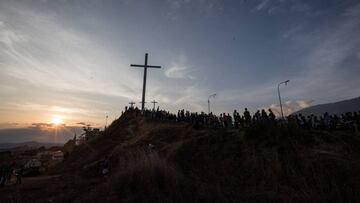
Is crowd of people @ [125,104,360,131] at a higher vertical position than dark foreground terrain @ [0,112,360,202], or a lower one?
higher

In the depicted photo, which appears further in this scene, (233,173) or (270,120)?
(270,120)

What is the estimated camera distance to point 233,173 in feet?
41.4

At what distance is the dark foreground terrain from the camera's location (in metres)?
7.97

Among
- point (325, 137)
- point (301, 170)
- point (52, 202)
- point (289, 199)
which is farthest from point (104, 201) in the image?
point (325, 137)

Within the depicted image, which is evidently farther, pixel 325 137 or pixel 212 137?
pixel 212 137

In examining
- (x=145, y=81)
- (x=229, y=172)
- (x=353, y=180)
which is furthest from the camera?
(x=145, y=81)

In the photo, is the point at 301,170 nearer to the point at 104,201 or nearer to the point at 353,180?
the point at 353,180

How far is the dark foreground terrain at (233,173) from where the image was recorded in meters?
7.97

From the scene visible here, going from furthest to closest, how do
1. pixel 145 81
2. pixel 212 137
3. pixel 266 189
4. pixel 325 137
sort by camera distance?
pixel 145 81 < pixel 212 137 < pixel 325 137 < pixel 266 189

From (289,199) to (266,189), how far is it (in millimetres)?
2563

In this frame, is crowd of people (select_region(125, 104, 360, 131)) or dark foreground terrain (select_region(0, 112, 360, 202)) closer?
dark foreground terrain (select_region(0, 112, 360, 202))

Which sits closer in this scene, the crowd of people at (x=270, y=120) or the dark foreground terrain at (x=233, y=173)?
the dark foreground terrain at (x=233, y=173)

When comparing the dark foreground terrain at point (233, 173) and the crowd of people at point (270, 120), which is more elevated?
the crowd of people at point (270, 120)

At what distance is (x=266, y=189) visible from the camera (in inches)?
391
